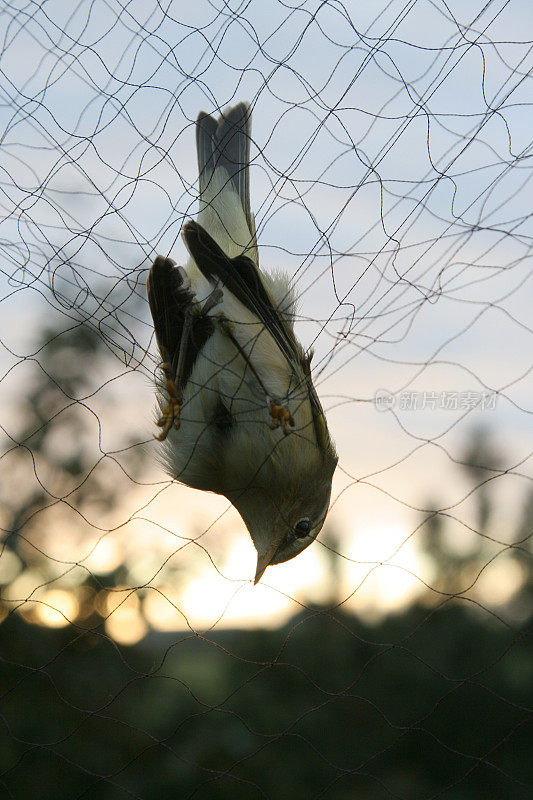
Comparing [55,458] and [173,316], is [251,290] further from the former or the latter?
[55,458]

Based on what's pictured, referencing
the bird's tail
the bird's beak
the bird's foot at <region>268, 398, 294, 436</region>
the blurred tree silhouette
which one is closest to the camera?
the bird's foot at <region>268, 398, 294, 436</region>

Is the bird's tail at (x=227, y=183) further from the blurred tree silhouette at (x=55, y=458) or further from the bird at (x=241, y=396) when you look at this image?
the blurred tree silhouette at (x=55, y=458)

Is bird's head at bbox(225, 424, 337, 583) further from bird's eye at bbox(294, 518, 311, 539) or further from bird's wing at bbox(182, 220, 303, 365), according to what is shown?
bird's wing at bbox(182, 220, 303, 365)

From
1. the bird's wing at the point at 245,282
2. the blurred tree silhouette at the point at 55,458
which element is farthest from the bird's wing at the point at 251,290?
the blurred tree silhouette at the point at 55,458

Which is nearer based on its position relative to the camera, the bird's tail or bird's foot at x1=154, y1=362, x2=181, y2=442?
bird's foot at x1=154, y1=362, x2=181, y2=442

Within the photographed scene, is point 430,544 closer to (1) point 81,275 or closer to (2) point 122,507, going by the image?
(2) point 122,507

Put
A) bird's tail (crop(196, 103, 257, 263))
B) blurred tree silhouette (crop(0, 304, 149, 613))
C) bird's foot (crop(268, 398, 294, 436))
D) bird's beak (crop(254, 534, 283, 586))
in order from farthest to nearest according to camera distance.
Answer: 1. blurred tree silhouette (crop(0, 304, 149, 613))
2. bird's tail (crop(196, 103, 257, 263))
3. bird's beak (crop(254, 534, 283, 586))
4. bird's foot (crop(268, 398, 294, 436))

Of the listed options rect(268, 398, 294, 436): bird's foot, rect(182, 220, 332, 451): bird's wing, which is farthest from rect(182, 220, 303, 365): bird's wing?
rect(268, 398, 294, 436): bird's foot

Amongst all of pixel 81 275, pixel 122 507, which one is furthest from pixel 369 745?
pixel 81 275

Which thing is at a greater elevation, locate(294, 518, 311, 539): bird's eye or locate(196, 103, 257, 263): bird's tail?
locate(196, 103, 257, 263): bird's tail

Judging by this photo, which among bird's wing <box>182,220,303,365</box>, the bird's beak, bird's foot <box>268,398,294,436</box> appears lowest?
the bird's beak
